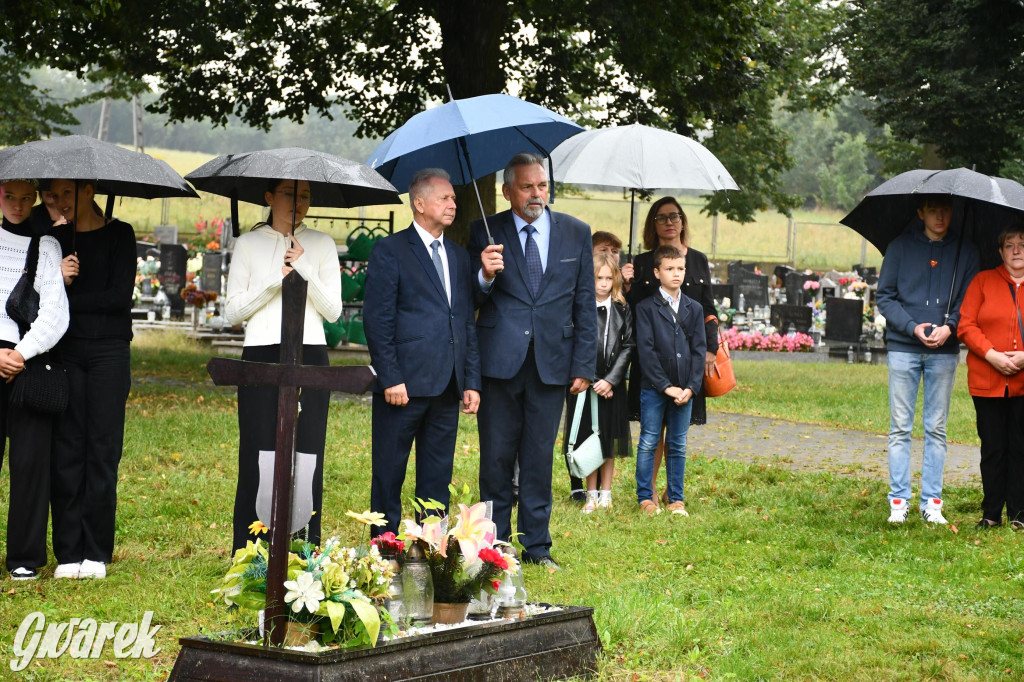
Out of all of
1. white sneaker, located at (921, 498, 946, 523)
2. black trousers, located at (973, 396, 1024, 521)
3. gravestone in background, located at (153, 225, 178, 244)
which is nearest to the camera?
black trousers, located at (973, 396, 1024, 521)

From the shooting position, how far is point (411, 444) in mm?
6371

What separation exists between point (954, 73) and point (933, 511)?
38.4 feet

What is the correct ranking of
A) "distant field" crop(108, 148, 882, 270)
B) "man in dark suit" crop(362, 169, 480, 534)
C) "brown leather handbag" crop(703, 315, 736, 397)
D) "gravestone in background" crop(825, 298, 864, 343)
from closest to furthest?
"man in dark suit" crop(362, 169, 480, 534) < "brown leather handbag" crop(703, 315, 736, 397) < "gravestone in background" crop(825, 298, 864, 343) < "distant field" crop(108, 148, 882, 270)

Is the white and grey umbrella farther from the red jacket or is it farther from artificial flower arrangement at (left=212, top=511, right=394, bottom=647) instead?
artificial flower arrangement at (left=212, top=511, right=394, bottom=647)

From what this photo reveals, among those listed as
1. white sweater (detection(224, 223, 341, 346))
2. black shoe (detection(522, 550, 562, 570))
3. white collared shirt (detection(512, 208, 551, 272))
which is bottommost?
black shoe (detection(522, 550, 562, 570))

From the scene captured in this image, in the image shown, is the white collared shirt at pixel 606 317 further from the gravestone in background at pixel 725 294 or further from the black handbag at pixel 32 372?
the gravestone in background at pixel 725 294

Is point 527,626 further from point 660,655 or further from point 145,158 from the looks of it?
point 145,158

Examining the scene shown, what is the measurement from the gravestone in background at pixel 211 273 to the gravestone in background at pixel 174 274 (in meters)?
0.78

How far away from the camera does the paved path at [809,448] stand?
10586 mm

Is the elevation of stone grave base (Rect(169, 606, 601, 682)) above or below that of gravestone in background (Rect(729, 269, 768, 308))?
below

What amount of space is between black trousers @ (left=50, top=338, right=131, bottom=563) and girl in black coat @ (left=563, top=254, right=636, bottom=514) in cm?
334

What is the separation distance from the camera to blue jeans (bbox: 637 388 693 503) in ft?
27.3

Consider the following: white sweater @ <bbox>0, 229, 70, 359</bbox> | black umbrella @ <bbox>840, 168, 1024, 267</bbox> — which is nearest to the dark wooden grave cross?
white sweater @ <bbox>0, 229, 70, 359</bbox>

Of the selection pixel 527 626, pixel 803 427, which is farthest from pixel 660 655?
pixel 803 427
